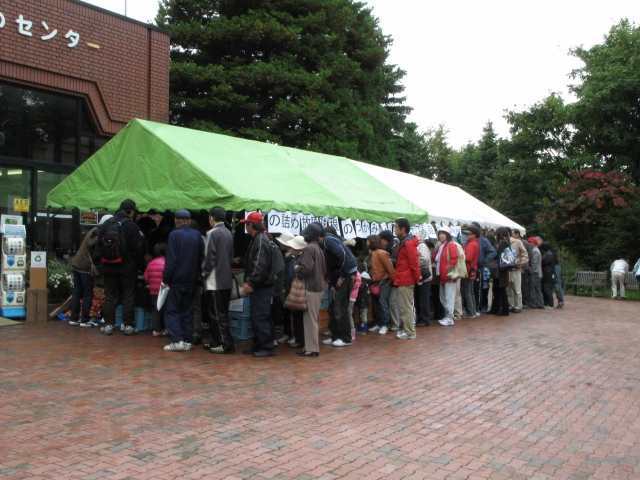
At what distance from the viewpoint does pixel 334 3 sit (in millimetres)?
24078

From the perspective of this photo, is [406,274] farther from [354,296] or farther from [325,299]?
[325,299]

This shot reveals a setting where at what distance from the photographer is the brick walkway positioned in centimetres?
457

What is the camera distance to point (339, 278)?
911 centimetres

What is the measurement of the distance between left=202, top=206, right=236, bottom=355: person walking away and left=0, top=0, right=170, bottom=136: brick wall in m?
6.47

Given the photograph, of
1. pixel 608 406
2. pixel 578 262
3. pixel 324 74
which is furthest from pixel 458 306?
pixel 578 262

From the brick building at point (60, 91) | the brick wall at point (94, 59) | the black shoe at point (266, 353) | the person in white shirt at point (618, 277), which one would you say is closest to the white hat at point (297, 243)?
→ the black shoe at point (266, 353)

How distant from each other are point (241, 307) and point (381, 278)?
2625 millimetres

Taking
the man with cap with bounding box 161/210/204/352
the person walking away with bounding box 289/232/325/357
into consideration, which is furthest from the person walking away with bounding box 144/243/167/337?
the person walking away with bounding box 289/232/325/357

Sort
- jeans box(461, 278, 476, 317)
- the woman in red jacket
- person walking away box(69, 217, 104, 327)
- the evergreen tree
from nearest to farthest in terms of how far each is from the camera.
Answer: person walking away box(69, 217, 104, 327), the woman in red jacket, jeans box(461, 278, 476, 317), the evergreen tree

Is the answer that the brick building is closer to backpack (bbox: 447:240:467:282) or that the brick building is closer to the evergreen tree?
the evergreen tree

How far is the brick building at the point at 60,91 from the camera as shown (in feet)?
40.0

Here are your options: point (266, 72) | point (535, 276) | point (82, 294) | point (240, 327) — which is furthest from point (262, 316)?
point (266, 72)

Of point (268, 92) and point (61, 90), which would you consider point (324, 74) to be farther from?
point (61, 90)

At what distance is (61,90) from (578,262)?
21.2 metres
